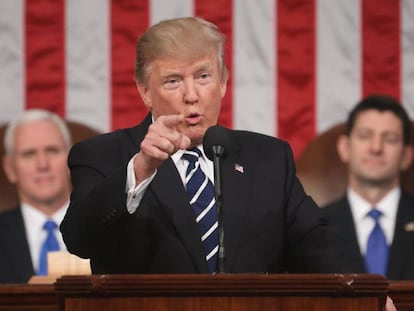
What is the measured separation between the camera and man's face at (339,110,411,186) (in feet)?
19.7

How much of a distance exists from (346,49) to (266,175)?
8.40 ft

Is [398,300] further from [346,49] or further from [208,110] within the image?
[346,49]

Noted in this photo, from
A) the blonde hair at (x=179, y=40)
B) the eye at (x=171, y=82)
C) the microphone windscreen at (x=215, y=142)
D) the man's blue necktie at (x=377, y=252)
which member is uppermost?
the blonde hair at (x=179, y=40)

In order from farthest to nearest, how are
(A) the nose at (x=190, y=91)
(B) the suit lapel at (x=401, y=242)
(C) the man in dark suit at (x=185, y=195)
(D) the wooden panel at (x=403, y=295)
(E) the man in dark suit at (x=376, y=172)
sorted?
(E) the man in dark suit at (x=376, y=172) → (B) the suit lapel at (x=401, y=242) → (D) the wooden panel at (x=403, y=295) → (A) the nose at (x=190, y=91) → (C) the man in dark suit at (x=185, y=195)

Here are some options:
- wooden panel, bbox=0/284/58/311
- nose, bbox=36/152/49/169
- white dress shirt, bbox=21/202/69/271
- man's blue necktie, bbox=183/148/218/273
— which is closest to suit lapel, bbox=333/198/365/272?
white dress shirt, bbox=21/202/69/271

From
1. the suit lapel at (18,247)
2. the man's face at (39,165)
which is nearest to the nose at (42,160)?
the man's face at (39,165)

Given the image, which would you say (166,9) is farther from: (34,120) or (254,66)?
(34,120)

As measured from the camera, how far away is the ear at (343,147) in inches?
237

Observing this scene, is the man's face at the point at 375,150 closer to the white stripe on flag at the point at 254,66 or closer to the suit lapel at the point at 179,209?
the white stripe on flag at the point at 254,66

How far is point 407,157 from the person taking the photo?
6.04m

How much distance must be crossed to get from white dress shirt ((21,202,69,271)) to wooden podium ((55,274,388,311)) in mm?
2875

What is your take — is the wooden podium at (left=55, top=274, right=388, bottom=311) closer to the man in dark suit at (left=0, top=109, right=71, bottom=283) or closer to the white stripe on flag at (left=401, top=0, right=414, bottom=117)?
the man in dark suit at (left=0, top=109, right=71, bottom=283)

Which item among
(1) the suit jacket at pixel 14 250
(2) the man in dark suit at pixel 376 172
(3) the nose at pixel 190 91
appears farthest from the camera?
(2) the man in dark suit at pixel 376 172

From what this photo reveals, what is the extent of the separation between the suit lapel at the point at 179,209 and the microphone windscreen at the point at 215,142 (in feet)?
0.93
